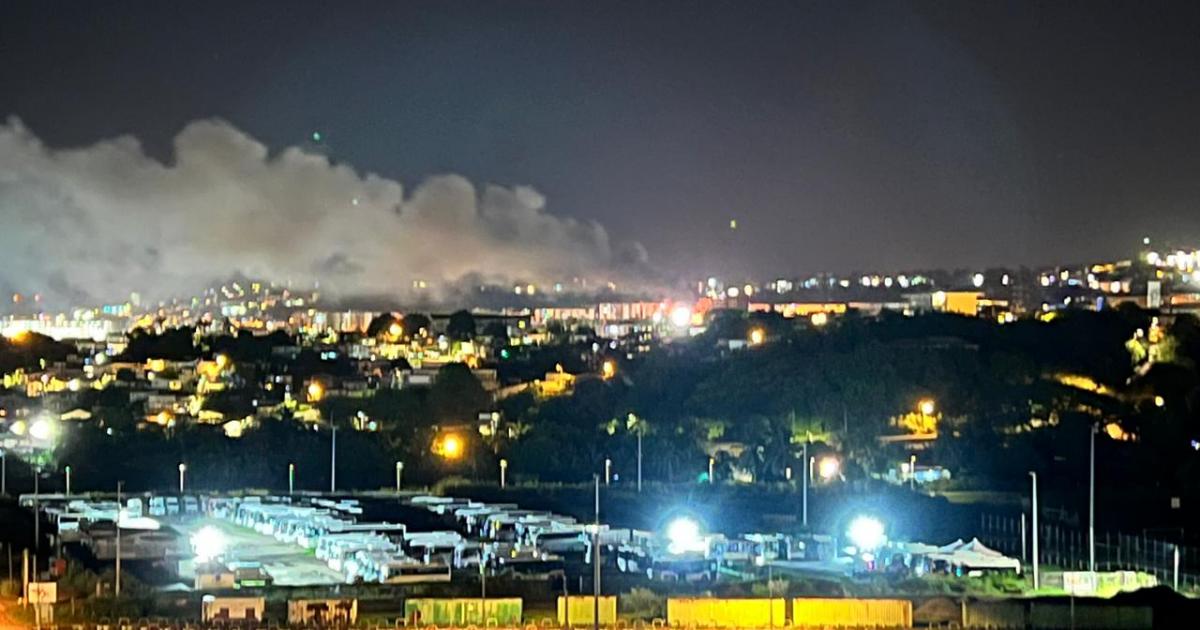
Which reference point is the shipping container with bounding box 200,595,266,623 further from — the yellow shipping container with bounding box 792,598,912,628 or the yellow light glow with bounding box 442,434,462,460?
the yellow light glow with bounding box 442,434,462,460

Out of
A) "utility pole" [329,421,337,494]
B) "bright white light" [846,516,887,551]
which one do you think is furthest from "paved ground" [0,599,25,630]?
"utility pole" [329,421,337,494]

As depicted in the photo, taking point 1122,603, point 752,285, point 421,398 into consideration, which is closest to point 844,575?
point 1122,603

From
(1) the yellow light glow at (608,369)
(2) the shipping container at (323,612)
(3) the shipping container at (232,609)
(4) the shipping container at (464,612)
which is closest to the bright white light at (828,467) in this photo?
(4) the shipping container at (464,612)

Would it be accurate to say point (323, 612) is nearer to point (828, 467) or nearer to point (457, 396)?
point (828, 467)

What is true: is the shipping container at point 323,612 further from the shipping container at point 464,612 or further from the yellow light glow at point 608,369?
the yellow light glow at point 608,369

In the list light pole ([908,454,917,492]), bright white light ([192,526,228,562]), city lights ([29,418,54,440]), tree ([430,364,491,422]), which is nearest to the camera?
bright white light ([192,526,228,562])

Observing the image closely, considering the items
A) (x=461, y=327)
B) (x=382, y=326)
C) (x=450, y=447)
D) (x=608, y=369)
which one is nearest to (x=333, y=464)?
(x=450, y=447)

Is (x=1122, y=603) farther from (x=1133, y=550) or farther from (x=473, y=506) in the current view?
(x=473, y=506)
